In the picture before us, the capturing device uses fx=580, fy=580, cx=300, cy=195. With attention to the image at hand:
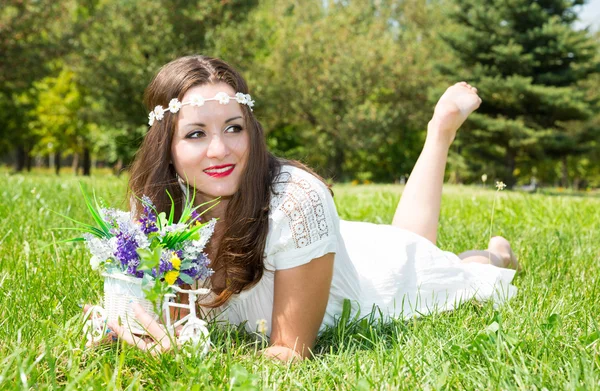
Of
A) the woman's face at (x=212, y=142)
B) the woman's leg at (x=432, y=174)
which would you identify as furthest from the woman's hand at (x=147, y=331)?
the woman's leg at (x=432, y=174)

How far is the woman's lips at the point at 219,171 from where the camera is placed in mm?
2354

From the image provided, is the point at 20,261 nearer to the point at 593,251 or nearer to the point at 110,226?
the point at 110,226

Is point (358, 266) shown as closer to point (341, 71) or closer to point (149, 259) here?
point (149, 259)

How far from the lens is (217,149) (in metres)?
2.29

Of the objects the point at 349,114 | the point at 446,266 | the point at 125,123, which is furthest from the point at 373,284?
the point at 349,114

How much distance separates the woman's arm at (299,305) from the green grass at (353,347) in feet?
0.32

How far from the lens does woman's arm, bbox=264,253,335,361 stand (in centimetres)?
223

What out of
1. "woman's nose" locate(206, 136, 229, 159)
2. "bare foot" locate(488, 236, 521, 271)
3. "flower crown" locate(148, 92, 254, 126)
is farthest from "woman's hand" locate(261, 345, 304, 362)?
"bare foot" locate(488, 236, 521, 271)

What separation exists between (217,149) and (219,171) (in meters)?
0.11

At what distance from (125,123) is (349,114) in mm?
9004

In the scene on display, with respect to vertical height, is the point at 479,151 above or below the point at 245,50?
below

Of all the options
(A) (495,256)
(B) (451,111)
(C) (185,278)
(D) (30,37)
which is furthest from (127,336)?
(D) (30,37)

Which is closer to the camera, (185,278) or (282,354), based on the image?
(185,278)

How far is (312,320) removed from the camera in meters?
2.28
